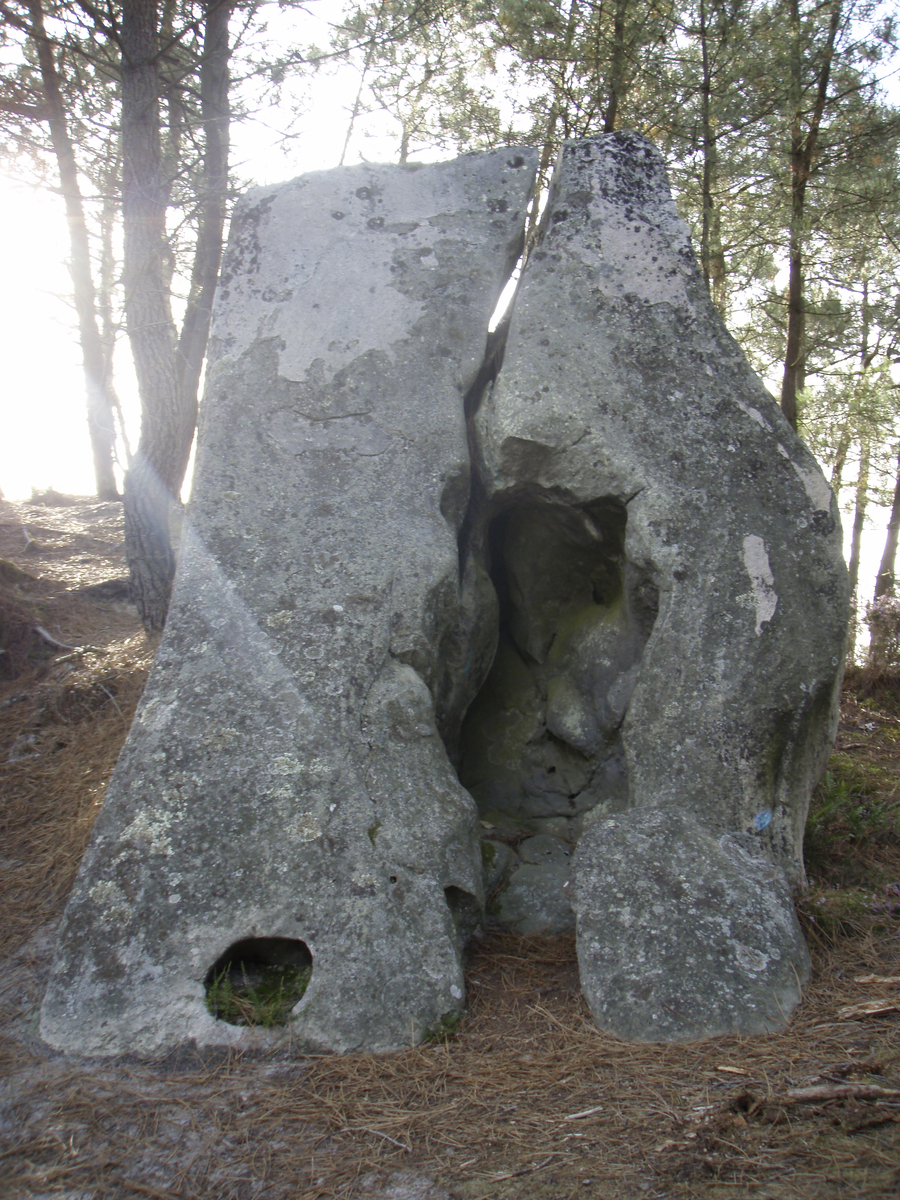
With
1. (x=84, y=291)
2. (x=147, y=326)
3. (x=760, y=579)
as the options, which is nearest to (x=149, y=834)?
(x=760, y=579)

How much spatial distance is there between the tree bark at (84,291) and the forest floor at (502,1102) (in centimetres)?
673

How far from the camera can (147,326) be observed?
5.65 metres

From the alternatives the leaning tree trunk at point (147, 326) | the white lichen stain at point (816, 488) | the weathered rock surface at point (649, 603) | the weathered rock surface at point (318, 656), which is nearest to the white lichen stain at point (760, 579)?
the weathered rock surface at point (649, 603)

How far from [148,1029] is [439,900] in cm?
96

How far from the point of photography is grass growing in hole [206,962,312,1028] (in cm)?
248

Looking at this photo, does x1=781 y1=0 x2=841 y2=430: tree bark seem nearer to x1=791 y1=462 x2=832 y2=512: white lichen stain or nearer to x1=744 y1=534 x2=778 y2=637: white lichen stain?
x1=791 y1=462 x2=832 y2=512: white lichen stain

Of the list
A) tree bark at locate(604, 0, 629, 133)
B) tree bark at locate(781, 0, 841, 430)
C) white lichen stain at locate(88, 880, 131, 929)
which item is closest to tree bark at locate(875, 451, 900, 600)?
tree bark at locate(781, 0, 841, 430)

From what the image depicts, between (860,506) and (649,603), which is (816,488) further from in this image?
(860,506)

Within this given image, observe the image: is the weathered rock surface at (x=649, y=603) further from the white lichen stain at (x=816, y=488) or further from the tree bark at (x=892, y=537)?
the tree bark at (x=892, y=537)

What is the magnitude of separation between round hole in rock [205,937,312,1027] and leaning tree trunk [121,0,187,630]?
11.0 ft

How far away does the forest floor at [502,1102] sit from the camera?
1814 millimetres

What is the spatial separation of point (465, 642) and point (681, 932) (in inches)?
58.1

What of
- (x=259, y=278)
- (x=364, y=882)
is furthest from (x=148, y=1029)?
(x=259, y=278)

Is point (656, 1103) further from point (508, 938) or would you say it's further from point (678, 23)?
point (678, 23)
